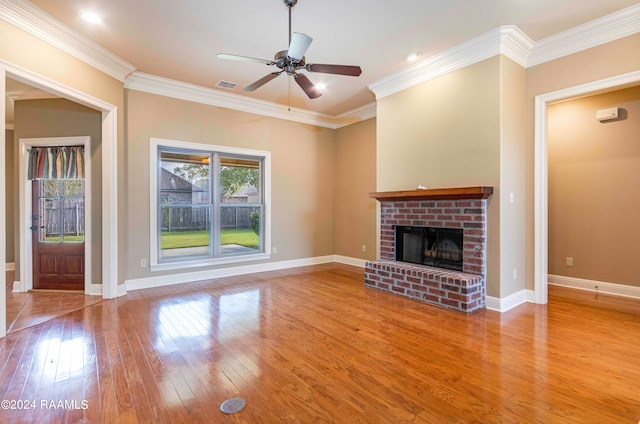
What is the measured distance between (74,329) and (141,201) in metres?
2.13

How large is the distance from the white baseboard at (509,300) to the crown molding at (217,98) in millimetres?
4705

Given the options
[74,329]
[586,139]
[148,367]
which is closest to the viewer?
[148,367]

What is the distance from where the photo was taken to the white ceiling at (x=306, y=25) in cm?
313

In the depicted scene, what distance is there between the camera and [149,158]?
16.0ft

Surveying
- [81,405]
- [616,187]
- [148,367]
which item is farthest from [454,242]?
[81,405]

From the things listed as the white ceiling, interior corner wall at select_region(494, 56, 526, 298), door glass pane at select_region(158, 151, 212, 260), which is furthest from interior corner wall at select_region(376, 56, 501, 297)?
door glass pane at select_region(158, 151, 212, 260)

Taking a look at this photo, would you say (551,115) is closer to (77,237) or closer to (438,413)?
(438,413)

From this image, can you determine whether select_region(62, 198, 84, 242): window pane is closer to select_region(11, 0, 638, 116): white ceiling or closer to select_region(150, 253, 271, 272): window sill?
select_region(150, 253, 271, 272): window sill

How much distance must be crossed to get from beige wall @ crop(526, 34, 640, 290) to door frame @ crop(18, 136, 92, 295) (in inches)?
234

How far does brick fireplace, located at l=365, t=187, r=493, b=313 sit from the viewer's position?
12.2 ft

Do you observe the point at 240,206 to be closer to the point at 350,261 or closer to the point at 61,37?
the point at 350,261

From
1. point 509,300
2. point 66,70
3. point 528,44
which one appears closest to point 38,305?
point 66,70

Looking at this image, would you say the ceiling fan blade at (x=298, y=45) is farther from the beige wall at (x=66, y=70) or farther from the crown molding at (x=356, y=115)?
the crown molding at (x=356, y=115)

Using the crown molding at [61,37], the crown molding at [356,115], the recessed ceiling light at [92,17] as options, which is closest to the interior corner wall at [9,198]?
the crown molding at [61,37]
